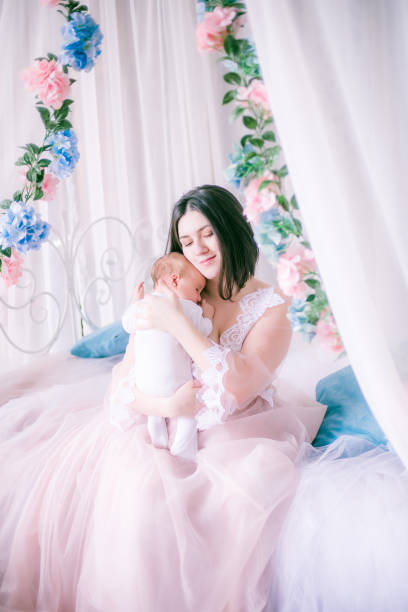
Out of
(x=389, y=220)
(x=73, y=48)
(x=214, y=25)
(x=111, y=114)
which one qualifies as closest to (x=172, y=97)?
(x=111, y=114)

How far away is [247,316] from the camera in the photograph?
1553 mm

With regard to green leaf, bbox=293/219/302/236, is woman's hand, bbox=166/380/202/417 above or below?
below

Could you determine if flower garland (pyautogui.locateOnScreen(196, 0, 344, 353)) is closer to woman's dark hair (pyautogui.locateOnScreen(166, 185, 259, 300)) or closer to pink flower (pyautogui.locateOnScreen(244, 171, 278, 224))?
pink flower (pyautogui.locateOnScreen(244, 171, 278, 224))

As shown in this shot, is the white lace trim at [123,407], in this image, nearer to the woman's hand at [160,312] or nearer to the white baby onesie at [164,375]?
the white baby onesie at [164,375]

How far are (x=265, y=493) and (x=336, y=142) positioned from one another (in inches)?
29.4

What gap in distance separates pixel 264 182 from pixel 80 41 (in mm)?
992

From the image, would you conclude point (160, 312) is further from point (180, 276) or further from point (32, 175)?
point (32, 175)

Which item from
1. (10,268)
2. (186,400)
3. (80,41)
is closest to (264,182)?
(186,400)

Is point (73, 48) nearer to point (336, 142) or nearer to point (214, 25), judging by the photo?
point (214, 25)

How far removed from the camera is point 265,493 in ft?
3.76

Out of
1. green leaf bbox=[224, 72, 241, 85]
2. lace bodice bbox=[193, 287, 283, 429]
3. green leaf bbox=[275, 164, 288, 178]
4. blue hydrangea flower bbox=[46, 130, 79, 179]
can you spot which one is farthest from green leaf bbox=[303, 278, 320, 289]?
blue hydrangea flower bbox=[46, 130, 79, 179]

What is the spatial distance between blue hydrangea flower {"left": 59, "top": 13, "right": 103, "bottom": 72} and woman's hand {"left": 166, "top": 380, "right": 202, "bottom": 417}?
A: 1117mm

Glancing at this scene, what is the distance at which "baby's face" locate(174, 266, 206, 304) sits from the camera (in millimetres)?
1545

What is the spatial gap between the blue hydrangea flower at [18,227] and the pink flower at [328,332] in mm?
1193
